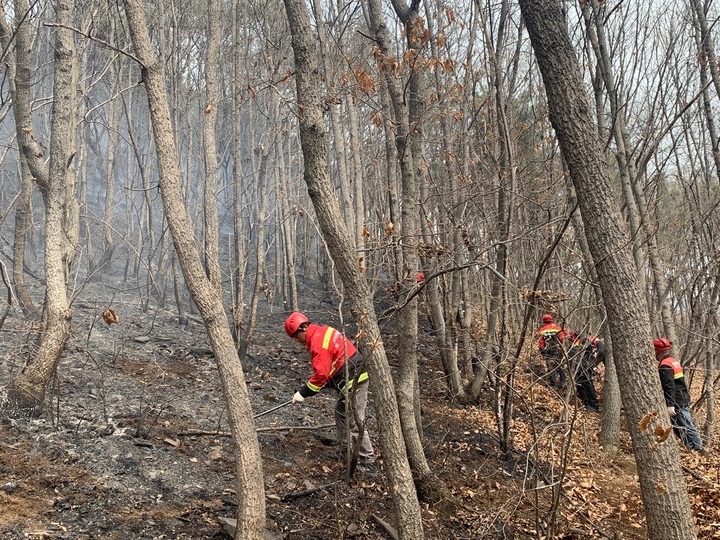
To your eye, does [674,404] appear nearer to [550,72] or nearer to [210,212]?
[550,72]

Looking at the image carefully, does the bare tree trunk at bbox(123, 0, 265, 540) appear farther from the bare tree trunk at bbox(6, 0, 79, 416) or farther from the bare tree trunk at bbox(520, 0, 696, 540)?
the bare tree trunk at bbox(520, 0, 696, 540)

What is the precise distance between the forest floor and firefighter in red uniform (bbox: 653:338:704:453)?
304 millimetres

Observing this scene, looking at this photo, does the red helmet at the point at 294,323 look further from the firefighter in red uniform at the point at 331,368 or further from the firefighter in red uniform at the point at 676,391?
the firefighter in red uniform at the point at 676,391

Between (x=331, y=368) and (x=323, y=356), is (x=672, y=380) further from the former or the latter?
(x=323, y=356)

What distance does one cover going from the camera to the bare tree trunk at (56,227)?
17.1 feet

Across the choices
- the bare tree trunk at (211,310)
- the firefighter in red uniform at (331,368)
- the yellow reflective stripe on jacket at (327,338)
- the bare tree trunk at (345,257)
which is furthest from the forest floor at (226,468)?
the yellow reflective stripe on jacket at (327,338)

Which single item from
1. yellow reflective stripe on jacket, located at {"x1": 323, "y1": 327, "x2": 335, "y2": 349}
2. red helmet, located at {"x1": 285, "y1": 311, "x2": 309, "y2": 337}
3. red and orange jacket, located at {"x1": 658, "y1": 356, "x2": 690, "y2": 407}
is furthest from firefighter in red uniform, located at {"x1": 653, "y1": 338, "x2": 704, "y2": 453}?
red helmet, located at {"x1": 285, "y1": 311, "x2": 309, "y2": 337}

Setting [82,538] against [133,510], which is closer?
[82,538]

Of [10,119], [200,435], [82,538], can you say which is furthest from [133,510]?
[10,119]

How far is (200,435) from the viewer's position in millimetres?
5695

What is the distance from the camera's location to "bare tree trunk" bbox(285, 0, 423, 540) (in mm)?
3598

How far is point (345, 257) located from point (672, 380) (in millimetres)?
5701

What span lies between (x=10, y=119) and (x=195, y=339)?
29.5 metres

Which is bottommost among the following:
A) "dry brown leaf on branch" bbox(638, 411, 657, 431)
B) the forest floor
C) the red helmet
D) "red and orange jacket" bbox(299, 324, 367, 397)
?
the forest floor
